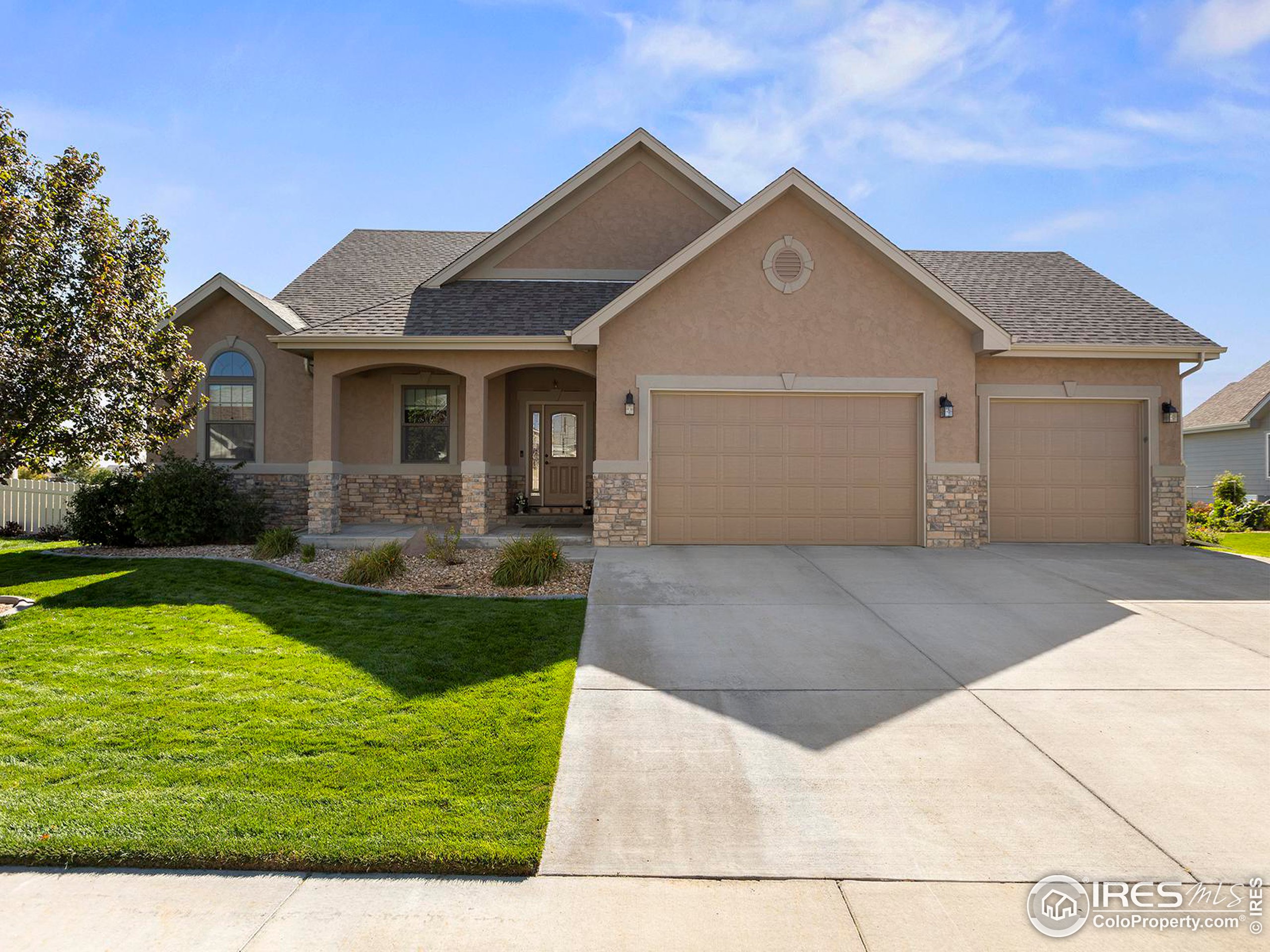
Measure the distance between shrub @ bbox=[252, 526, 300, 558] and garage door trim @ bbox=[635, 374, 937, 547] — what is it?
5.86m

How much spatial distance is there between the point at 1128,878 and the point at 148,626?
834 centimetres

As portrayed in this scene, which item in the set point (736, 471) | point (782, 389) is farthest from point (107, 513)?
point (782, 389)

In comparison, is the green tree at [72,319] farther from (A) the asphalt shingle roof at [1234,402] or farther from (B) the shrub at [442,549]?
(A) the asphalt shingle roof at [1234,402]

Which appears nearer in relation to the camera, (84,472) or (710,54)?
(710,54)

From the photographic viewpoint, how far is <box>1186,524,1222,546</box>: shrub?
13.0 m

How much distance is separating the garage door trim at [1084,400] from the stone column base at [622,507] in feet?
19.7

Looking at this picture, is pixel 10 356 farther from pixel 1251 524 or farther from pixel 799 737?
pixel 1251 524

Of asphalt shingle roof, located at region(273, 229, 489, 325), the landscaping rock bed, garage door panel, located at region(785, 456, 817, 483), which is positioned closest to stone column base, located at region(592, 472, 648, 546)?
the landscaping rock bed

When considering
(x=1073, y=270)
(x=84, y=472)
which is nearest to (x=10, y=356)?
(x=84, y=472)

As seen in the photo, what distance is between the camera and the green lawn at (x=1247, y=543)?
12.4m

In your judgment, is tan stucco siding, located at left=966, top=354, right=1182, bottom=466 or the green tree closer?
the green tree

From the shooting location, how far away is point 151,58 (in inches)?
412

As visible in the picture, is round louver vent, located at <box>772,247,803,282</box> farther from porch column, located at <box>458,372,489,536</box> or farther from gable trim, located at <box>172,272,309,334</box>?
gable trim, located at <box>172,272,309,334</box>

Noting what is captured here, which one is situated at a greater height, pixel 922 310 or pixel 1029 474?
pixel 922 310
